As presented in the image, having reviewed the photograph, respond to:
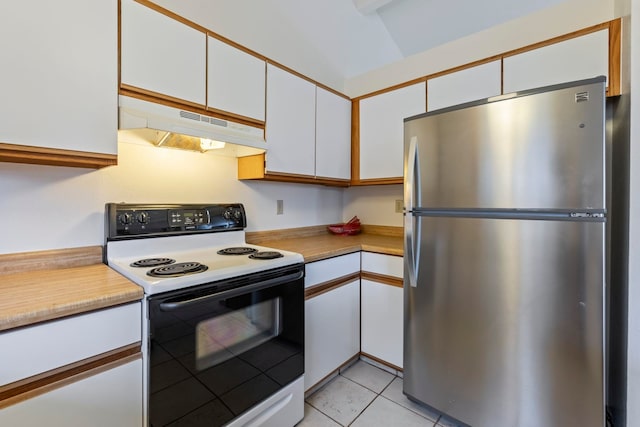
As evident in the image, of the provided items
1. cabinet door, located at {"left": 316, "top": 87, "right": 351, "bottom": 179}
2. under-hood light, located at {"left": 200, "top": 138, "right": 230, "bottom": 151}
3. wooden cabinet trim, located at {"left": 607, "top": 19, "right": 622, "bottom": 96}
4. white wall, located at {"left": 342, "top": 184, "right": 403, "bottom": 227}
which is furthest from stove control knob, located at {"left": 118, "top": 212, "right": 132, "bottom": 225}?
wooden cabinet trim, located at {"left": 607, "top": 19, "right": 622, "bottom": 96}

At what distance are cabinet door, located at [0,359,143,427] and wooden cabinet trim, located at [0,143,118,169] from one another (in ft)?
2.59

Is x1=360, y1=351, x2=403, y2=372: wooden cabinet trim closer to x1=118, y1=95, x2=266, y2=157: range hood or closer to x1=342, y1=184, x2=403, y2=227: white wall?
x1=342, y1=184, x2=403, y2=227: white wall

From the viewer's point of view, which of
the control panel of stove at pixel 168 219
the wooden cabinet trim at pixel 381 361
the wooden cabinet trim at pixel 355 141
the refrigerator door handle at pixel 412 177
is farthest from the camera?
the wooden cabinet trim at pixel 355 141

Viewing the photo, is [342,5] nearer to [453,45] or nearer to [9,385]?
[453,45]

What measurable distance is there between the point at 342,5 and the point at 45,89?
2.28 m

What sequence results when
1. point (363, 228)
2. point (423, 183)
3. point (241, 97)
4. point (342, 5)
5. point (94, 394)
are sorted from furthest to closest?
point (363, 228) → point (342, 5) → point (241, 97) → point (423, 183) → point (94, 394)

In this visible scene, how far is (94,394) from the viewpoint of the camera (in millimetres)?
912

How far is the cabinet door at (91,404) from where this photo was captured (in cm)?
81

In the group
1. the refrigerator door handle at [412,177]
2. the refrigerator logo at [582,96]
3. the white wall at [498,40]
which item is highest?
the white wall at [498,40]

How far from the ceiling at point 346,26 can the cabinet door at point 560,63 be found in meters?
0.87

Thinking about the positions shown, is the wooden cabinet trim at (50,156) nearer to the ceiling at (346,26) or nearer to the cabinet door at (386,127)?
the ceiling at (346,26)

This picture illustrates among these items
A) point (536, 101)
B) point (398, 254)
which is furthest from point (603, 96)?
point (398, 254)

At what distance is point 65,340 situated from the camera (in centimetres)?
86

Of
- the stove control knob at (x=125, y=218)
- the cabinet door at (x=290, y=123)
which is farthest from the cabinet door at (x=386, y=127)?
the stove control knob at (x=125, y=218)
